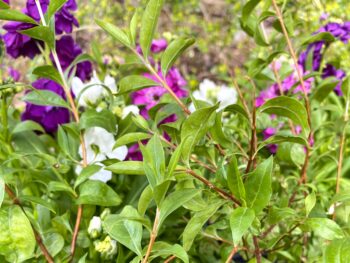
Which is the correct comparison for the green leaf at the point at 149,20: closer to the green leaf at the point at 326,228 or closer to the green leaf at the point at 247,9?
the green leaf at the point at 247,9

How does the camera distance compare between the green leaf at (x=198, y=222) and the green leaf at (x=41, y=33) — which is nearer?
the green leaf at (x=198, y=222)

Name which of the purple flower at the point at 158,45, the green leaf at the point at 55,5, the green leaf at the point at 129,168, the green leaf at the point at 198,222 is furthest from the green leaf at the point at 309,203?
the purple flower at the point at 158,45

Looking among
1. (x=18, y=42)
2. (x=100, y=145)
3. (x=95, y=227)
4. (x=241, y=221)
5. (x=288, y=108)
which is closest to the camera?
(x=241, y=221)

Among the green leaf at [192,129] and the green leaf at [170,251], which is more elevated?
the green leaf at [192,129]

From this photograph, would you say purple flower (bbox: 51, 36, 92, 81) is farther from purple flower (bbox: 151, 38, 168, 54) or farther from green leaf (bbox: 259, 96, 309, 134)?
green leaf (bbox: 259, 96, 309, 134)

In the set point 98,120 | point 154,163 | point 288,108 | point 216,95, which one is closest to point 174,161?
point 154,163

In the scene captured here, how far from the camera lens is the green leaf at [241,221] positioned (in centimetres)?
62

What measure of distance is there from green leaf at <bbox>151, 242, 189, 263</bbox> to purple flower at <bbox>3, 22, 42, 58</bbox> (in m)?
0.53

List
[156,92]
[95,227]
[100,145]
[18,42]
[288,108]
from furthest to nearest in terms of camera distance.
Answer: [156,92] < [18,42] < [100,145] < [95,227] < [288,108]

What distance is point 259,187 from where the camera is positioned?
2.23 feet

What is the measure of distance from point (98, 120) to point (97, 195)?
127mm

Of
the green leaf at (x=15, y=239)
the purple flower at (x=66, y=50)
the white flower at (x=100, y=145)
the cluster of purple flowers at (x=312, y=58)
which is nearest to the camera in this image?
the green leaf at (x=15, y=239)

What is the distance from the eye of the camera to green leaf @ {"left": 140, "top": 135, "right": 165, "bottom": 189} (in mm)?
660

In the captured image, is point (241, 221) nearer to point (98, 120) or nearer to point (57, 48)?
point (98, 120)
